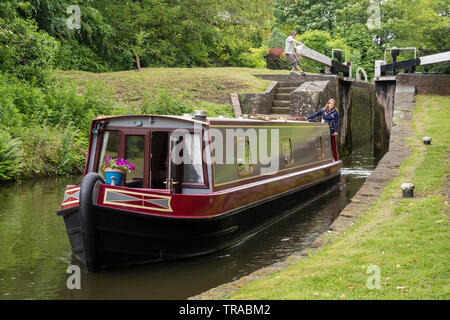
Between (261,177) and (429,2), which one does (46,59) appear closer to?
(261,177)

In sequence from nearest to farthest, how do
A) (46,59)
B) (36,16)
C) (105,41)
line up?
(46,59) < (36,16) < (105,41)

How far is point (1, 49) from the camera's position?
14.4m

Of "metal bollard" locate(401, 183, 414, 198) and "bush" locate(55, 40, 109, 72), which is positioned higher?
"bush" locate(55, 40, 109, 72)

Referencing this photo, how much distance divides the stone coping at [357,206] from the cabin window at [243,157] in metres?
1.63

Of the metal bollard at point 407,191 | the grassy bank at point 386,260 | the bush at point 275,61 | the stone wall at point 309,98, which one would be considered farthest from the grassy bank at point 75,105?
the bush at point 275,61

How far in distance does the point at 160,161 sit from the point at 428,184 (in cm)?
444

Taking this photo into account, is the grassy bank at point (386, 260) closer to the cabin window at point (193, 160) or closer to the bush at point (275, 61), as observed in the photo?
the cabin window at point (193, 160)

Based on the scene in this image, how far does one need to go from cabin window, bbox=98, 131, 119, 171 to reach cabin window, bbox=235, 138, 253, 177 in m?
1.81

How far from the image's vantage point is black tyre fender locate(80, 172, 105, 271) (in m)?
5.99

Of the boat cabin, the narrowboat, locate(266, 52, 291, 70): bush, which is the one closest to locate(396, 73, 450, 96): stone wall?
the narrowboat

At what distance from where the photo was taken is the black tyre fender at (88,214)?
5.99 meters

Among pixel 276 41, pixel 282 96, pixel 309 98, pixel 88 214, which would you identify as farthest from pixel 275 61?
pixel 88 214

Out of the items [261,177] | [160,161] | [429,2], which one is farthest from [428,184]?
[429,2]

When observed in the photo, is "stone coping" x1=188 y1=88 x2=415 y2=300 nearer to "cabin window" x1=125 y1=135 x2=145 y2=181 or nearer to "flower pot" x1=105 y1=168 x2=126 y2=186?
"flower pot" x1=105 y1=168 x2=126 y2=186
